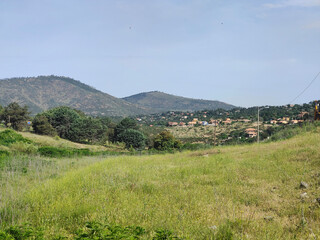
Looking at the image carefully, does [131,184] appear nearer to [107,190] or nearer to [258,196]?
[107,190]

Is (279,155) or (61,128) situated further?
(61,128)

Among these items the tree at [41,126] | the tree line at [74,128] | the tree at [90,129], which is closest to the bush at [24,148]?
the tree line at [74,128]

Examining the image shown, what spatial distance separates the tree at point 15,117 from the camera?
57.9 m

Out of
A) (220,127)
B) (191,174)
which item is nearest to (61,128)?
(220,127)

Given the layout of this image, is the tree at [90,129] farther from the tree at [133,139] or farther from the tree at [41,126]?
the tree at [133,139]

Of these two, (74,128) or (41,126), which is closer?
(41,126)

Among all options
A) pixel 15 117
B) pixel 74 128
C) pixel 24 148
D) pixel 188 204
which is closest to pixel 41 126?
pixel 15 117

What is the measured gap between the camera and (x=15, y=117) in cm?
5819

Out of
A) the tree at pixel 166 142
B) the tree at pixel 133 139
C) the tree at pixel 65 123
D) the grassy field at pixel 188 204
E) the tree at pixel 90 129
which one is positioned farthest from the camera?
the tree at pixel 65 123

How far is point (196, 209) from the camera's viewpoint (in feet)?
20.9

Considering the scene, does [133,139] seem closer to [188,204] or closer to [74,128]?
[74,128]

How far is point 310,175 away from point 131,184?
19.7ft

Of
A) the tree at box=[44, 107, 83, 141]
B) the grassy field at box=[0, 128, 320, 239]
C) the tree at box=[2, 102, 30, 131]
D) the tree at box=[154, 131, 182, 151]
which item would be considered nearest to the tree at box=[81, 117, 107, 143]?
the tree at box=[44, 107, 83, 141]

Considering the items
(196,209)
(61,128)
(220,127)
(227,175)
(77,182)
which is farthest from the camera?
(220,127)
